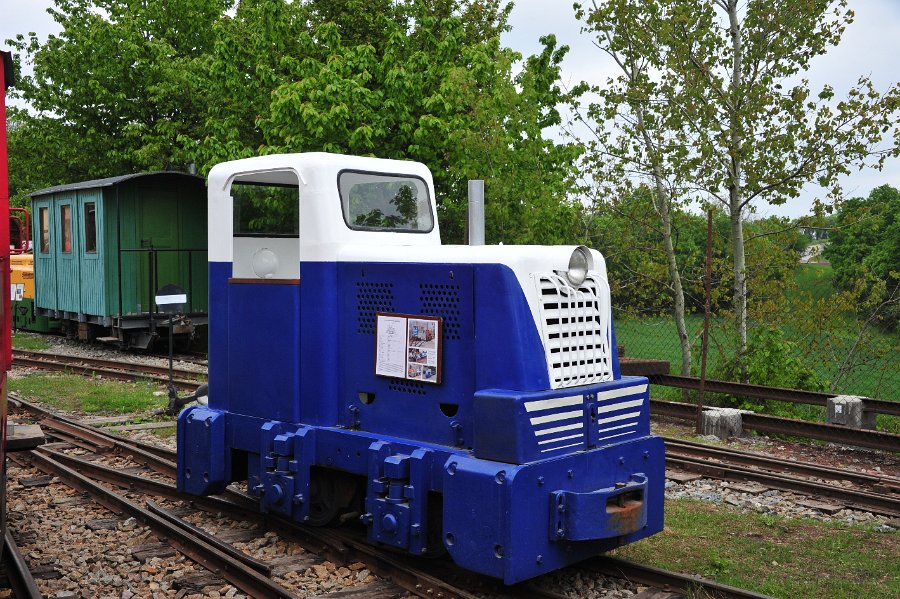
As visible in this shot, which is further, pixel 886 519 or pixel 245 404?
pixel 886 519

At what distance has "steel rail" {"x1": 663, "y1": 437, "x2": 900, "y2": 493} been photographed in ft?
25.5

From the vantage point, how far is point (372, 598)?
487 centimetres

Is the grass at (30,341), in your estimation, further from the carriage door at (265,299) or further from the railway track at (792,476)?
the railway track at (792,476)

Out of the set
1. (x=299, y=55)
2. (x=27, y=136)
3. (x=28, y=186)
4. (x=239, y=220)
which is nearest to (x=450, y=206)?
(x=299, y=55)

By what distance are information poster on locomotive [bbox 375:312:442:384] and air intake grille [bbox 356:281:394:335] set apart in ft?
0.23

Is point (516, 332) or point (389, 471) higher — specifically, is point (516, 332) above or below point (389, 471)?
above

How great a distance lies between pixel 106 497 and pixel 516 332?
160 inches

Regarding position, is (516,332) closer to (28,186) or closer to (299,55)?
(299,55)

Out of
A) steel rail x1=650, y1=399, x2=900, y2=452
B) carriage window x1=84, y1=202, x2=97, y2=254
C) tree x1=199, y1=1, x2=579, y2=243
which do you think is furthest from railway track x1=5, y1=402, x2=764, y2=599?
carriage window x1=84, y1=202, x2=97, y2=254

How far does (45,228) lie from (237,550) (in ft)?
56.7

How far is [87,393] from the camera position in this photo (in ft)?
40.5

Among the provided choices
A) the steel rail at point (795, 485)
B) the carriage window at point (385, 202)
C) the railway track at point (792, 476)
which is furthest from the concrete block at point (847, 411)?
the carriage window at point (385, 202)

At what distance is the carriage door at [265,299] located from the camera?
5754 millimetres

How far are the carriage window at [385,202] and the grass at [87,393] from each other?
654 cm
